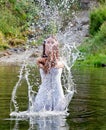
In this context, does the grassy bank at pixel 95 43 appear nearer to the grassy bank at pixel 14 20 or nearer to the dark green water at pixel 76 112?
the grassy bank at pixel 14 20

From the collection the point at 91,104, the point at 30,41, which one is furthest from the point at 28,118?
the point at 30,41

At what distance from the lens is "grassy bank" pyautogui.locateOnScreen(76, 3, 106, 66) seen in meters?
36.9

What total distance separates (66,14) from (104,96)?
3531 centimetres

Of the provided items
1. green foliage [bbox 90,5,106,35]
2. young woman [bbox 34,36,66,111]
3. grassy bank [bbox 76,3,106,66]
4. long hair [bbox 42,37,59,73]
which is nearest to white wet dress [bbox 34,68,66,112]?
young woman [bbox 34,36,66,111]

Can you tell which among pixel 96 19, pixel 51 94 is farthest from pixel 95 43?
pixel 51 94

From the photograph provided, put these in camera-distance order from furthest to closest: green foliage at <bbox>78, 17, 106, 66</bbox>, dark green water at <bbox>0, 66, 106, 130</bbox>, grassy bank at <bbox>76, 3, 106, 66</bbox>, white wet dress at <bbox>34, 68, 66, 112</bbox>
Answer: grassy bank at <bbox>76, 3, 106, 66</bbox> < green foliage at <bbox>78, 17, 106, 66</bbox> < white wet dress at <bbox>34, 68, 66, 112</bbox> < dark green water at <bbox>0, 66, 106, 130</bbox>

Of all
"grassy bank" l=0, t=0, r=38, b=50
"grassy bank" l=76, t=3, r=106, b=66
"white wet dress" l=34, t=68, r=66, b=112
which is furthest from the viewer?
"grassy bank" l=0, t=0, r=38, b=50

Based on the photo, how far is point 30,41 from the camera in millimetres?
48156

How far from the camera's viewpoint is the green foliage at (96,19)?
4516 centimetres

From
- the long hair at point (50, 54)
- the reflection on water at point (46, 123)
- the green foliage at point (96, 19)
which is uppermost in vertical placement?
the green foliage at point (96, 19)

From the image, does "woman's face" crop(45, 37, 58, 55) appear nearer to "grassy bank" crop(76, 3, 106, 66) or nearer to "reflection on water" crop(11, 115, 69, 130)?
"reflection on water" crop(11, 115, 69, 130)

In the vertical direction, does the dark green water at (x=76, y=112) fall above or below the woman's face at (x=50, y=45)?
below

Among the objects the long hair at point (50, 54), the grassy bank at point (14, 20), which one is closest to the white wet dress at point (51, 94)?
the long hair at point (50, 54)

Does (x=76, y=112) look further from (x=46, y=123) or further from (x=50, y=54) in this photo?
(x=46, y=123)
